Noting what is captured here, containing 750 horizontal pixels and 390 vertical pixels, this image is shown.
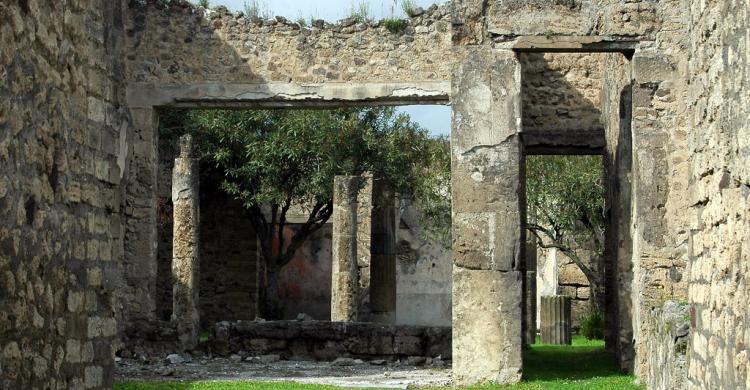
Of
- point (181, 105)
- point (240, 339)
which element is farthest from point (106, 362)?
point (240, 339)

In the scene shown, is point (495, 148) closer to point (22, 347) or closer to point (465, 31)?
point (465, 31)

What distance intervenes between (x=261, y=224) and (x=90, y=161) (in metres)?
22.3

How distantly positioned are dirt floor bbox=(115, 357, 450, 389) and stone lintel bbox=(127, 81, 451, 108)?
3.37 m

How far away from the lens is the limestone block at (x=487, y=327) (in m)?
11.7

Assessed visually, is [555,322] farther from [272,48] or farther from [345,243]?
[272,48]

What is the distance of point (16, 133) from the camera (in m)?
5.51

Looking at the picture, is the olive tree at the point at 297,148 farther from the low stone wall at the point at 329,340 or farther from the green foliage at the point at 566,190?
the low stone wall at the point at 329,340

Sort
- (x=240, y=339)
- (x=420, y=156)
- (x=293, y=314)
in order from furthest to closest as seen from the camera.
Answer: (x=293, y=314), (x=420, y=156), (x=240, y=339)

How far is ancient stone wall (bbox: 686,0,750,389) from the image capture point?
199 inches

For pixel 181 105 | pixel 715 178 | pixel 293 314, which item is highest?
pixel 181 105

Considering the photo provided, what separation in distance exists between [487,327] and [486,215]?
107cm

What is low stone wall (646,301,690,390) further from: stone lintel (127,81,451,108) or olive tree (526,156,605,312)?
olive tree (526,156,605,312)

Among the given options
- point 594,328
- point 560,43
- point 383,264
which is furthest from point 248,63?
point 594,328

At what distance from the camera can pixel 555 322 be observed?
21594mm
